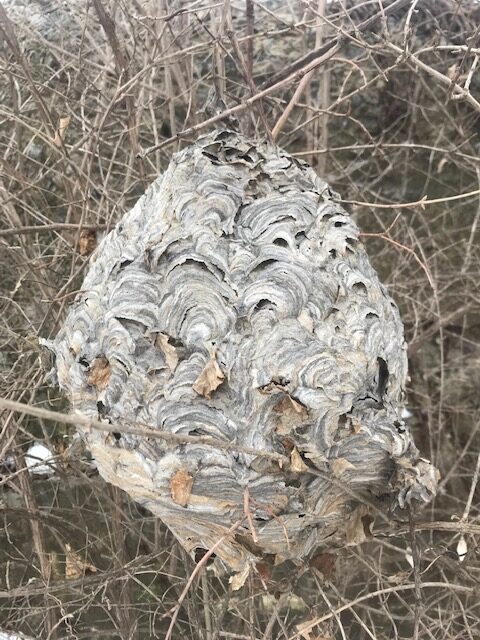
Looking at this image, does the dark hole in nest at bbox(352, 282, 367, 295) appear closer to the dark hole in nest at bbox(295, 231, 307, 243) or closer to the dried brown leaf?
the dark hole in nest at bbox(295, 231, 307, 243)

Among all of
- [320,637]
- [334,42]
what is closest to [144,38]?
[334,42]

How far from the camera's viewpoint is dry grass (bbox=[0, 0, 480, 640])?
87.9 inches

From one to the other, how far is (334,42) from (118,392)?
1199 millimetres

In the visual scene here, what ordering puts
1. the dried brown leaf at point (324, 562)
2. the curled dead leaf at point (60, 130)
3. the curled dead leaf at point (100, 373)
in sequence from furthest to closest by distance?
the curled dead leaf at point (60, 130), the dried brown leaf at point (324, 562), the curled dead leaf at point (100, 373)

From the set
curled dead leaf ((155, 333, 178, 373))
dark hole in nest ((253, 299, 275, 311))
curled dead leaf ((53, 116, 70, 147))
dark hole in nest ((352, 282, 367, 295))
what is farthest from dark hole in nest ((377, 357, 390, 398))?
curled dead leaf ((53, 116, 70, 147))

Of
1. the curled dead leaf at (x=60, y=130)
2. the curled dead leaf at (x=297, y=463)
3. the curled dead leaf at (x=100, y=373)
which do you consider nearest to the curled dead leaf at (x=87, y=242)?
the curled dead leaf at (x=60, y=130)

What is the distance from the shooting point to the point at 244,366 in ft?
Answer: 4.88

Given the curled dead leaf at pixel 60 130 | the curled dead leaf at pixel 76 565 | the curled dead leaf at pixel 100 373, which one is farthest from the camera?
the curled dead leaf at pixel 76 565

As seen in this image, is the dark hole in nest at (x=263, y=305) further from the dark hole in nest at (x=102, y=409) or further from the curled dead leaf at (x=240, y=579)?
the curled dead leaf at (x=240, y=579)

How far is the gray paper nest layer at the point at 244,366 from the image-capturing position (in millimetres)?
1463

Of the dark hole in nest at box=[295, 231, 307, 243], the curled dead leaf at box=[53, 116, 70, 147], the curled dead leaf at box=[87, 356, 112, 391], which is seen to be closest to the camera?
the curled dead leaf at box=[87, 356, 112, 391]

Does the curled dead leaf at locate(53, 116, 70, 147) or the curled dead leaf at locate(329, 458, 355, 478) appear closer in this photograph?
the curled dead leaf at locate(329, 458, 355, 478)

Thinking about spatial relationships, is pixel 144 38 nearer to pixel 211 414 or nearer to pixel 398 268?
pixel 398 268

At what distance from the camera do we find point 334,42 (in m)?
2.01
